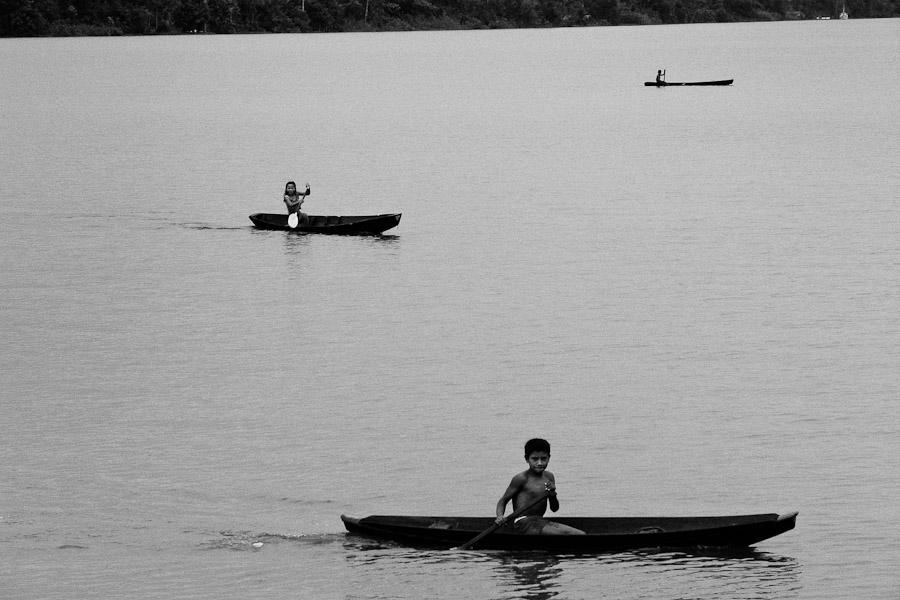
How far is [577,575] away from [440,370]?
11.6 meters

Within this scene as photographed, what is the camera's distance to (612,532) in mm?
19828


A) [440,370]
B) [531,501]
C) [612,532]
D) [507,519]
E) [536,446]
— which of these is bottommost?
[612,532]

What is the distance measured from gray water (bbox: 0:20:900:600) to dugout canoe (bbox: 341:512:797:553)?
0.36 m

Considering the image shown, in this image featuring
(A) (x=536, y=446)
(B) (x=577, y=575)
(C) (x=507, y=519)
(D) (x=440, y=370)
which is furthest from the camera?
(D) (x=440, y=370)

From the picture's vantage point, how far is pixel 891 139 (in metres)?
82.3

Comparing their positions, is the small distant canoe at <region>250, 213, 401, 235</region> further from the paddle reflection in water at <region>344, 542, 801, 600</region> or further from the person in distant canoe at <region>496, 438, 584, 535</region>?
the person in distant canoe at <region>496, 438, 584, 535</region>

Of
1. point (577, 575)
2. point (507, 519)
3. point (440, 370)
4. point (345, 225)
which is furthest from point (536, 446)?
point (345, 225)

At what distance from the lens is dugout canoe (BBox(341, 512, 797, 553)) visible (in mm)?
19734

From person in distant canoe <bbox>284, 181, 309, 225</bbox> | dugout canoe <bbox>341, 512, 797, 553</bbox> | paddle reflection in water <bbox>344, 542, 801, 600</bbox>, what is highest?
person in distant canoe <bbox>284, 181, 309, 225</bbox>

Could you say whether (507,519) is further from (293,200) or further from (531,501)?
(293,200)

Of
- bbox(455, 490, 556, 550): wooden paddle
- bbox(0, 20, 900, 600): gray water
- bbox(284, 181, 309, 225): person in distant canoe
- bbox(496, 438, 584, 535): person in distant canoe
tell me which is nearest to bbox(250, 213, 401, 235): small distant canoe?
bbox(284, 181, 309, 225): person in distant canoe

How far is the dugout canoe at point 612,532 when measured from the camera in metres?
19.7

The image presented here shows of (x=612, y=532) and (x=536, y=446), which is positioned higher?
(x=536, y=446)

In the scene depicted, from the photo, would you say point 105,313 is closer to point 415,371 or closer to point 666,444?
point 415,371
